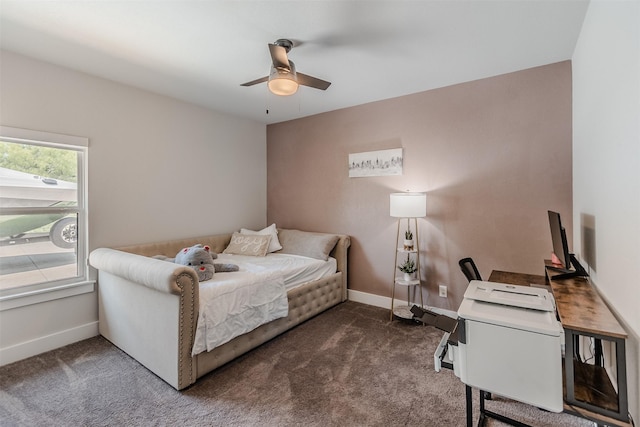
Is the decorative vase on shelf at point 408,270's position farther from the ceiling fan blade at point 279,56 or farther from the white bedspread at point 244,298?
the ceiling fan blade at point 279,56

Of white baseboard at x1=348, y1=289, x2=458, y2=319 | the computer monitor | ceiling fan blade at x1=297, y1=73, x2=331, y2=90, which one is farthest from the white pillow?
the computer monitor

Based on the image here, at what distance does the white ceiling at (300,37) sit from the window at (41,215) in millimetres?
767

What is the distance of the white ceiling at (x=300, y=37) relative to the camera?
1.82 meters

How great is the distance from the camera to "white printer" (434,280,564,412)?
1161 mm

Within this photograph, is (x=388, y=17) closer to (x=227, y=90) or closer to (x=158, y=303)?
(x=227, y=90)

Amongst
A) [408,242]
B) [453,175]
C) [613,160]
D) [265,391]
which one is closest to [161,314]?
[265,391]

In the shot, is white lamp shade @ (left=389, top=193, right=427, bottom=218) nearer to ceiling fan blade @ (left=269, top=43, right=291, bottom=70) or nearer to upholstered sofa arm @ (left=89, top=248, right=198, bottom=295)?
ceiling fan blade @ (left=269, top=43, right=291, bottom=70)

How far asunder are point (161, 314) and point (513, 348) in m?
2.17

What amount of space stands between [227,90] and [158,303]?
7.50 ft

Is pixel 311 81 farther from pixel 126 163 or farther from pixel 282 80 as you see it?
pixel 126 163

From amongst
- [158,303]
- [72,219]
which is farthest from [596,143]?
[72,219]

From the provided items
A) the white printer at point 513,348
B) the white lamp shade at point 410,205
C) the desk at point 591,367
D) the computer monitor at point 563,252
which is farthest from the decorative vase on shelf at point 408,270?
the white printer at point 513,348

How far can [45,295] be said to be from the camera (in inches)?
98.6

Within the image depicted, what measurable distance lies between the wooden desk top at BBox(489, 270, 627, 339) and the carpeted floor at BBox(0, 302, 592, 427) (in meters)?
0.80
